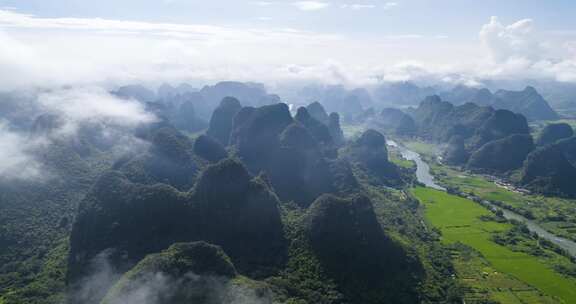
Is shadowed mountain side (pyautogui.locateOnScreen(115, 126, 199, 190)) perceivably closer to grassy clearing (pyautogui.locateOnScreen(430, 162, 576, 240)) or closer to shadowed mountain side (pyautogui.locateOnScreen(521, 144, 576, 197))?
grassy clearing (pyautogui.locateOnScreen(430, 162, 576, 240))

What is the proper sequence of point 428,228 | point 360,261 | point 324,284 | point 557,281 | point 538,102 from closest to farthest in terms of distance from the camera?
point 324,284
point 360,261
point 557,281
point 428,228
point 538,102

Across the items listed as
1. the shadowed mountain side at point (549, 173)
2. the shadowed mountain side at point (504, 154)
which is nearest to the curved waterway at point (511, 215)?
the shadowed mountain side at point (504, 154)

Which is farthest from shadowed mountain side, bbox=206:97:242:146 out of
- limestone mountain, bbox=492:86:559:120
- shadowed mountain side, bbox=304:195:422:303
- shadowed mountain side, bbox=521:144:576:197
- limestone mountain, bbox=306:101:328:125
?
limestone mountain, bbox=492:86:559:120

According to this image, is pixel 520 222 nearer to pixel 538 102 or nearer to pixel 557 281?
pixel 557 281

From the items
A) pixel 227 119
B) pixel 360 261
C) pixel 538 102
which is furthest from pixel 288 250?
pixel 538 102

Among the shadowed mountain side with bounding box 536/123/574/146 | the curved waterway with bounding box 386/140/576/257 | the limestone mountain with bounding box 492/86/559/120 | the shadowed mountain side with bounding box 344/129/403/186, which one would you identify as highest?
the limestone mountain with bounding box 492/86/559/120

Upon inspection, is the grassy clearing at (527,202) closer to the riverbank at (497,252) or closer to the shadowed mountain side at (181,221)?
the riverbank at (497,252)

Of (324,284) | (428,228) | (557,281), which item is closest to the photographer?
(324,284)

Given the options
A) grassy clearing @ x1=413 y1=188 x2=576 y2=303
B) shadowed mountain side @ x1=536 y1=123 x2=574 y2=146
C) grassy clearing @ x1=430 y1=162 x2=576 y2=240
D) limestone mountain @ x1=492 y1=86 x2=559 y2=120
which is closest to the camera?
grassy clearing @ x1=413 y1=188 x2=576 y2=303

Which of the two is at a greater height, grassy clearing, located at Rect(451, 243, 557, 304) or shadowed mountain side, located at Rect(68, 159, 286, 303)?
shadowed mountain side, located at Rect(68, 159, 286, 303)
